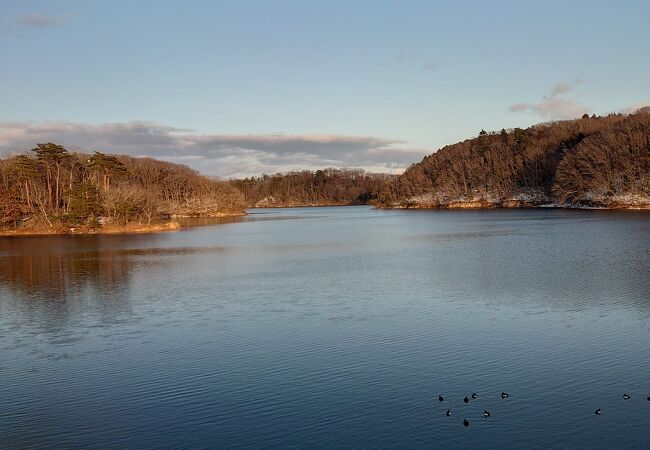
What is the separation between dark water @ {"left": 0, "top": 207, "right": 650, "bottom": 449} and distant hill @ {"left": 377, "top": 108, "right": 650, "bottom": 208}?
7473 centimetres

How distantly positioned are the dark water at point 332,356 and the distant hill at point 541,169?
7473 cm

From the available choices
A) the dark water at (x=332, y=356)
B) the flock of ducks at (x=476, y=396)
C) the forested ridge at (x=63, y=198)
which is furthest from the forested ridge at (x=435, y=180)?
the flock of ducks at (x=476, y=396)

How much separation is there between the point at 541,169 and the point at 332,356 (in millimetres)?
129293

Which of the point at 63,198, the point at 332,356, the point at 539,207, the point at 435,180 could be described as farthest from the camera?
the point at 435,180

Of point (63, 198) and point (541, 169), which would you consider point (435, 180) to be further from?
point (63, 198)

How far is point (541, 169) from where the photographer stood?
134 metres

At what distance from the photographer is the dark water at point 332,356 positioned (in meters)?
11.0

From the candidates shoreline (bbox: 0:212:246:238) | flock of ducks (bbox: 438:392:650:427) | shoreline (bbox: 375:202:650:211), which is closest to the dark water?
flock of ducks (bbox: 438:392:650:427)

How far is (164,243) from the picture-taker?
54.9 meters

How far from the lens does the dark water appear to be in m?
11.0

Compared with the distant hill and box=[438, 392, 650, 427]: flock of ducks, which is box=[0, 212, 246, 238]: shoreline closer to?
box=[438, 392, 650, 427]: flock of ducks

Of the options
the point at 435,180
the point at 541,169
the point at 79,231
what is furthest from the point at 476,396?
the point at 435,180

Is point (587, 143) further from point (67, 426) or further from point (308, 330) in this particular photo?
point (67, 426)

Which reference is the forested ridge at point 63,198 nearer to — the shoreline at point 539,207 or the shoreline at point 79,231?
the shoreline at point 79,231
